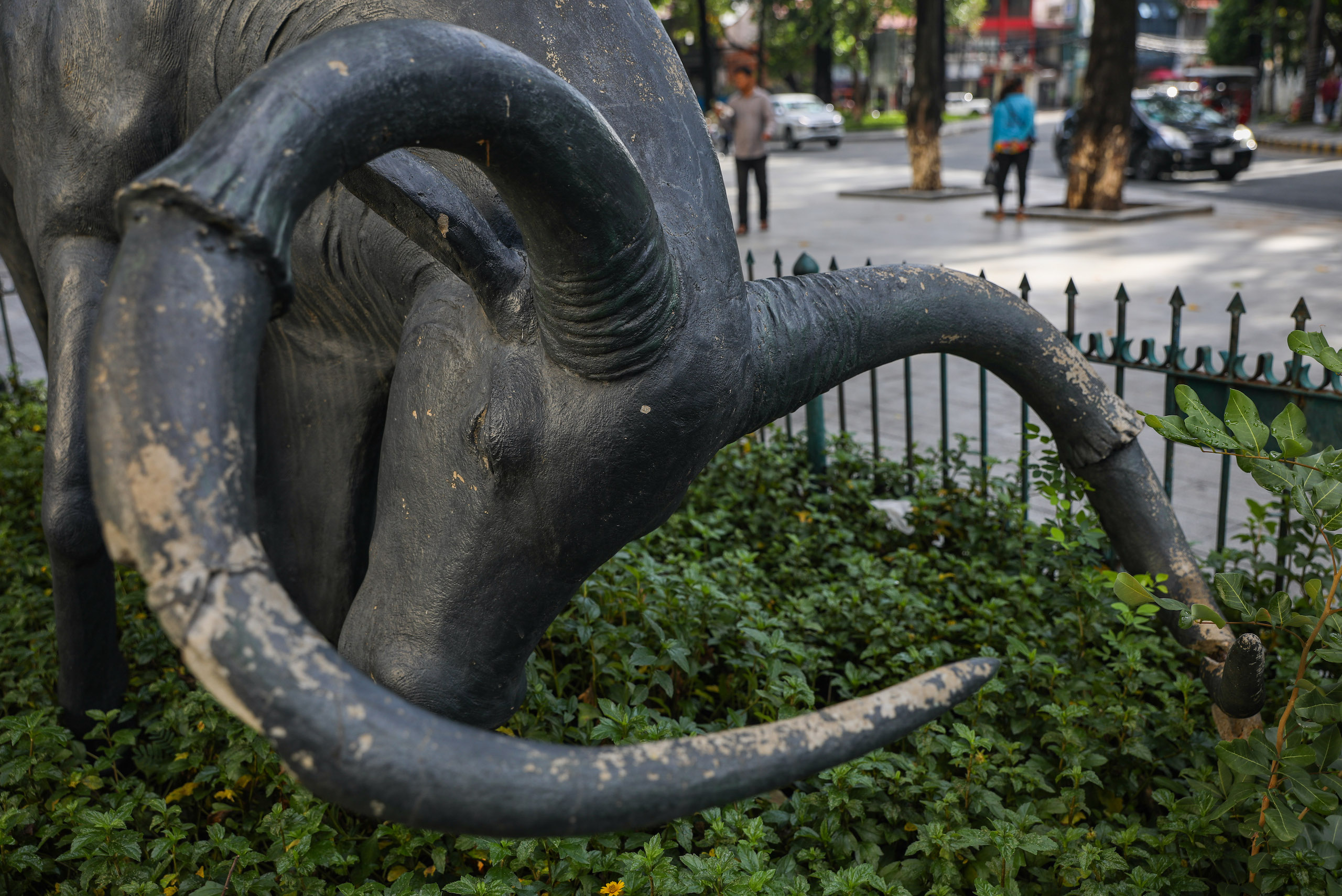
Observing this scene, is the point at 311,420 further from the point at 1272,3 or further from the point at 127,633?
the point at 1272,3

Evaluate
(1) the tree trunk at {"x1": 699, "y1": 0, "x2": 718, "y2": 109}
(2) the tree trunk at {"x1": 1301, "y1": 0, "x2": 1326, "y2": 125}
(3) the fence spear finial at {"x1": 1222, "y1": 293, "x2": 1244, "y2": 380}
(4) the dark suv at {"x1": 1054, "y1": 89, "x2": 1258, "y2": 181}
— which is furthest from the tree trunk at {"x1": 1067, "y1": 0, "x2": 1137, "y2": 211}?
(2) the tree trunk at {"x1": 1301, "y1": 0, "x2": 1326, "y2": 125}

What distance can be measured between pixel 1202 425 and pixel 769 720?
57.8 inches

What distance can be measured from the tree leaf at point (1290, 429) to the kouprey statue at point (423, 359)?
289 millimetres

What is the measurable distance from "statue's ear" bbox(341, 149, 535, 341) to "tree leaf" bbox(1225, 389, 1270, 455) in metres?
1.43

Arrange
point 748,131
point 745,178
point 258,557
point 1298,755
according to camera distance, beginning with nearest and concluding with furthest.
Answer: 1. point 258,557
2. point 1298,755
3. point 748,131
4. point 745,178

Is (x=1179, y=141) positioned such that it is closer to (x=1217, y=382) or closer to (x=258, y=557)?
(x=1217, y=382)

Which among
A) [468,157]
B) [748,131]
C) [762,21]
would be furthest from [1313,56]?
[468,157]

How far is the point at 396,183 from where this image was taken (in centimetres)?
135

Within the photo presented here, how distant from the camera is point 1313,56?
27.7 m

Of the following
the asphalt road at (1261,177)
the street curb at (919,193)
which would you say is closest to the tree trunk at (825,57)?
the asphalt road at (1261,177)

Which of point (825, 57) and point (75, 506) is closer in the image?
point (75, 506)

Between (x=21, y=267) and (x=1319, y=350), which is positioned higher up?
(x=21, y=267)

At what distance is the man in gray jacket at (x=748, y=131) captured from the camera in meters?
12.4

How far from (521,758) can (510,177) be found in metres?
0.65
